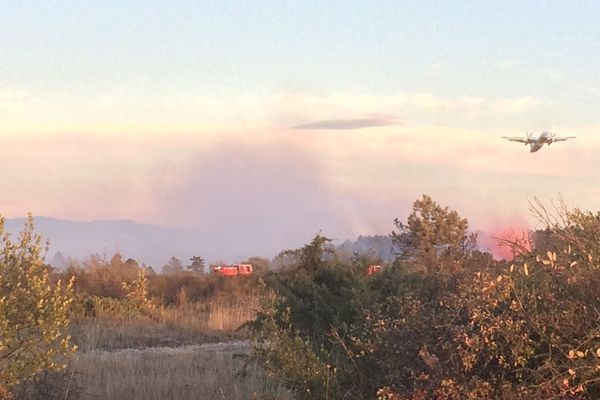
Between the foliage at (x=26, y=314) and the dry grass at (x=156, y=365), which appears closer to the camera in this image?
the foliage at (x=26, y=314)

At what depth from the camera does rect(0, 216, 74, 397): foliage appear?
734 cm

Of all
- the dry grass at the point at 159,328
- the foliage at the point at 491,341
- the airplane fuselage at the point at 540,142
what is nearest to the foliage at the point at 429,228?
the dry grass at the point at 159,328

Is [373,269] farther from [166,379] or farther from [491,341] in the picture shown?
[491,341]

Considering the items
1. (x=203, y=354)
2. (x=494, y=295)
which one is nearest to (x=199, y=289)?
(x=203, y=354)

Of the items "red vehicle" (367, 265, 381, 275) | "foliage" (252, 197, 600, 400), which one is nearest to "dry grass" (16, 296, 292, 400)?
"foliage" (252, 197, 600, 400)

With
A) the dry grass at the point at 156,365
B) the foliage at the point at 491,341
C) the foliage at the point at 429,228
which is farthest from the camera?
the foliage at the point at 429,228

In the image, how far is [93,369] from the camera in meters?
11.0

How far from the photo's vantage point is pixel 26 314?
24.6ft

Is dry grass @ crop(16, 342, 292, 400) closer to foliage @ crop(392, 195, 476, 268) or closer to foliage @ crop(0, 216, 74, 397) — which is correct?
foliage @ crop(0, 216, 74, 397)

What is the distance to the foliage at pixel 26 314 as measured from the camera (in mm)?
7336

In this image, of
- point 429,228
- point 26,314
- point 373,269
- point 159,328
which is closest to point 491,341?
point 26,314

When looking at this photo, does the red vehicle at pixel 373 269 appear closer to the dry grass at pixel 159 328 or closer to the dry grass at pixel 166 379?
the dry grass at pixel 166 379

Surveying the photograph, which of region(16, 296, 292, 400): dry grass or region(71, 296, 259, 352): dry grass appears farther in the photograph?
region(71, 296, 259, 352): dry grass

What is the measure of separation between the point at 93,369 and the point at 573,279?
7730 millimetres
